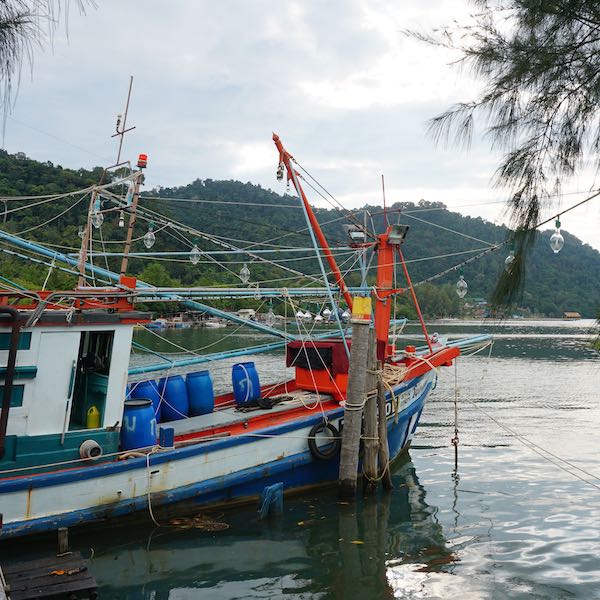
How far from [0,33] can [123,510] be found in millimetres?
6985

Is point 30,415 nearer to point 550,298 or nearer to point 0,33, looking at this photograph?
point 0,33

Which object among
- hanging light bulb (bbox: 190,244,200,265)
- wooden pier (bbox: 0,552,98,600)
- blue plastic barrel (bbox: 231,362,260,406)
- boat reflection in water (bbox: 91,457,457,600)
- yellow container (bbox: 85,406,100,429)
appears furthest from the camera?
blue plastic barrel (bbox: 231,362,260,406)

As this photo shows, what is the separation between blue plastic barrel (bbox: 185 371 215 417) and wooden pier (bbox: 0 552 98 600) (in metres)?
4.48

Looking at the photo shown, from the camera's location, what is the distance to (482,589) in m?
7.53

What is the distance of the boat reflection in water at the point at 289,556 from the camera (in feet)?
24.4

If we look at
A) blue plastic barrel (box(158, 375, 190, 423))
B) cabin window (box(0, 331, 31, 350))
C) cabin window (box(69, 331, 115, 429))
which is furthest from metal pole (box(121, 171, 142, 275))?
blue plastic barrel (box(158, 375, 190, 423))

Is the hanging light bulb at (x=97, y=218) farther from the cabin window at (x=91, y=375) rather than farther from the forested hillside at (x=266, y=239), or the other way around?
the cabin window at (x=91, y=375)

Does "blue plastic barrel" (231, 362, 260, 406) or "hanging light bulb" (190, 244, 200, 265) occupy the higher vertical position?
"hanging light bulb" (190, 244, 200, 265)

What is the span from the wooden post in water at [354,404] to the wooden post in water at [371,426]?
15.2 inches

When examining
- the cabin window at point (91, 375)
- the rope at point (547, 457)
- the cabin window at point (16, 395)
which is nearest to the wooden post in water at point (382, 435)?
the rope at point (547, 457)

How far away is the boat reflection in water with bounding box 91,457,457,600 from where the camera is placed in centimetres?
744

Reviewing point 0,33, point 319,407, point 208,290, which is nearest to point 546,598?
point 319,407

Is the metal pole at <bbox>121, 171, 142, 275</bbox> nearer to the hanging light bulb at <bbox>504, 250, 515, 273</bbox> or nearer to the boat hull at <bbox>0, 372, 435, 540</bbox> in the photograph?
the boat hull at <bbox>0, 372, 435, 540</bbox>

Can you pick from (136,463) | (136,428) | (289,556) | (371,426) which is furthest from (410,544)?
(136,428)
